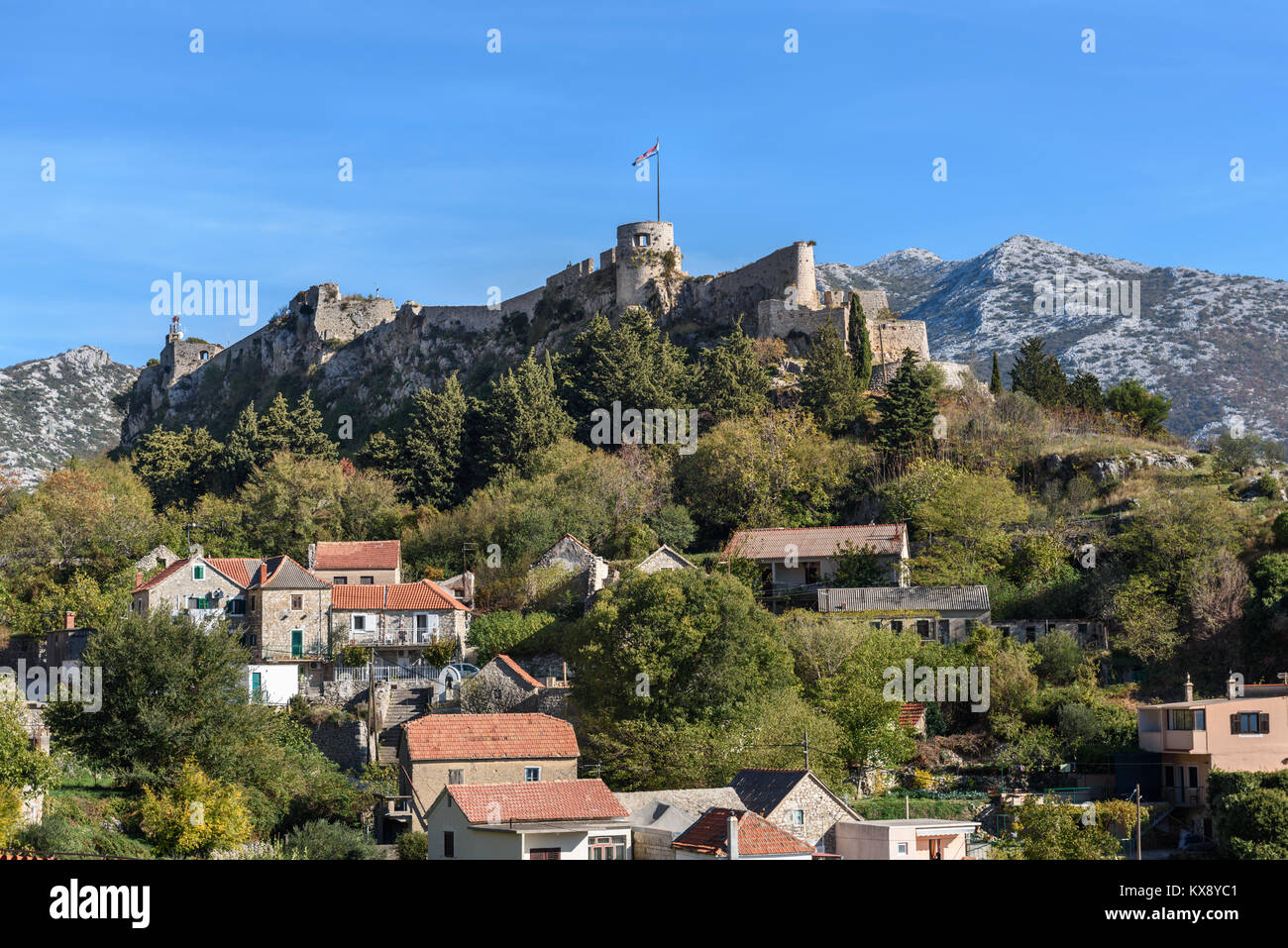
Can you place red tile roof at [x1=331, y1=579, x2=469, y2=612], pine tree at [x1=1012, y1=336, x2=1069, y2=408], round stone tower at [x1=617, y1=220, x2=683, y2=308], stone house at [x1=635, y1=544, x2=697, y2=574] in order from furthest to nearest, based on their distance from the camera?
round stone tower at [x1=617, y1=220, x2=683, y2=308] → pine tree at [x1=1012, y1=336, x2=1069, y2=408] → stone house at [x1=635, y1=544, x2=697, y2=574] → red tile roof at [x1=331, y1=579, x2=469, y2=612]

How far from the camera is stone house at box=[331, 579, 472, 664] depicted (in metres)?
49.8

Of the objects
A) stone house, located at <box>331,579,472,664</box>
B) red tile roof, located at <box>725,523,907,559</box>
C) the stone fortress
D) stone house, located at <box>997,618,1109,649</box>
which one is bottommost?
stone house, located at <box>997,618,1109,649</box>

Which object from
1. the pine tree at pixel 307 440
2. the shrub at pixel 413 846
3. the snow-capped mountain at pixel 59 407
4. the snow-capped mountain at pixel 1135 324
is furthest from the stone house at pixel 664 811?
the snow-capped mountain at pixel 59 407

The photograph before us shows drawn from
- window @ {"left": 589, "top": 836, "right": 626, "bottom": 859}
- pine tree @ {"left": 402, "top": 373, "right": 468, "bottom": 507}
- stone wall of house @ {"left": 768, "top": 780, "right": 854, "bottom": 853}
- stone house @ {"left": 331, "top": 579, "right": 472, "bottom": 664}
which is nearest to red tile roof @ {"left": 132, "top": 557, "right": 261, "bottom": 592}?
stone house @ {"left": 331, "top": 579, "right": 472, "bottom": 664}

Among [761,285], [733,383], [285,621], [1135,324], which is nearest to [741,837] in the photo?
[285,621]

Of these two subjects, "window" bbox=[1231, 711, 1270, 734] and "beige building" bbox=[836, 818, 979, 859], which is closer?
"beige building" bbox=[836, 818, 979, 859]

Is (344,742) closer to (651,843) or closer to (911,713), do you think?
(651,843)

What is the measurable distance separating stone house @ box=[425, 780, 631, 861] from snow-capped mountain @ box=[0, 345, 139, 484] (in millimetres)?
98192

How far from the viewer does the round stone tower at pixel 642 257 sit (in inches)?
3113

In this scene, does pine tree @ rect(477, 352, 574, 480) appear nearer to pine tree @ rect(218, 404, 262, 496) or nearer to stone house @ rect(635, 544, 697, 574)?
pine tree @ rect(218, 404, 262, 496)

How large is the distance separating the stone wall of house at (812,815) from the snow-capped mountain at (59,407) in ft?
333
